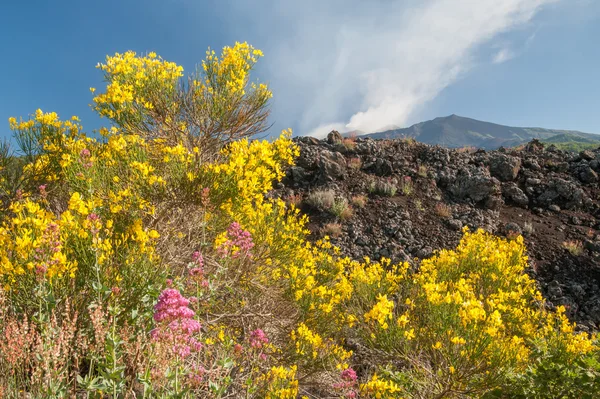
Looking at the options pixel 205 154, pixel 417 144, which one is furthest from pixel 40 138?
pixel 417 144

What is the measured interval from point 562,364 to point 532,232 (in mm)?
7198

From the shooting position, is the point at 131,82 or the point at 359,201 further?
the point at 359,201

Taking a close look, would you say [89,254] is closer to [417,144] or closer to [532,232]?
[532,232]

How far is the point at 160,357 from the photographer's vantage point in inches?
66.7

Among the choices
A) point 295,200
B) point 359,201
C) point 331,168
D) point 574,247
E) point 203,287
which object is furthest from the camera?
point 331,168

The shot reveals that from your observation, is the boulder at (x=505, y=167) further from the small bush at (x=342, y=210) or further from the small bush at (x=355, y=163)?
the small bush at (x=342, y=210)

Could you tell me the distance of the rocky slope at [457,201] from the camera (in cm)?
746

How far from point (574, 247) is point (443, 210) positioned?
9.98 feet

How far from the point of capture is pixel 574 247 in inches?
303

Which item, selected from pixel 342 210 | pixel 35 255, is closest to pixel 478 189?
pixel 342 210

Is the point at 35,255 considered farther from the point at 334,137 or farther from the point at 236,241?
the point at 334,137

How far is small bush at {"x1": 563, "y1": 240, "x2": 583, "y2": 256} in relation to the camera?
25.0 feet

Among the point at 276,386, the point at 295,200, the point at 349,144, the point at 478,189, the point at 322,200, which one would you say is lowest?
the point at 276,386

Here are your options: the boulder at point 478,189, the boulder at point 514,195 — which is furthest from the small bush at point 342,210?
the boulder at point 514,195
